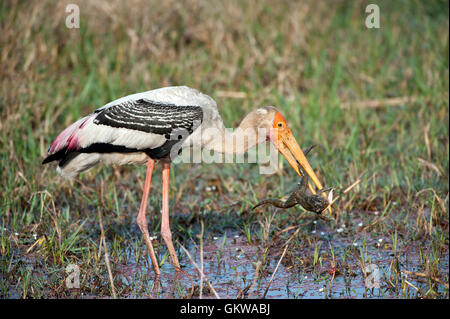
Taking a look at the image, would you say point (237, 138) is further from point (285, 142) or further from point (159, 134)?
point (159, 134)

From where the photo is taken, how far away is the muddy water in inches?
171

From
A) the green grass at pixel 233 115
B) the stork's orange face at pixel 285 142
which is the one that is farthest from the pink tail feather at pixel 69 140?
the stork's orange face at pixel 285 142

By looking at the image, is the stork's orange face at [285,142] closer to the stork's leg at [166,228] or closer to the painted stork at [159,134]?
the painted stork at [159,134]

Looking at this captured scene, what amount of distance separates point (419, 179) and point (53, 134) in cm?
318

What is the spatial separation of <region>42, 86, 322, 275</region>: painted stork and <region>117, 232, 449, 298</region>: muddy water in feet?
0.77

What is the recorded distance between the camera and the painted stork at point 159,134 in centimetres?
489

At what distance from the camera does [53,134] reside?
6.73m

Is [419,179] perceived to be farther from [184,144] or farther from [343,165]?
[184,144]

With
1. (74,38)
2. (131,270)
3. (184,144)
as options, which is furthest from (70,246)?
(74,38)

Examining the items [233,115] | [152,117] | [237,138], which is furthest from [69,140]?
[233,115]

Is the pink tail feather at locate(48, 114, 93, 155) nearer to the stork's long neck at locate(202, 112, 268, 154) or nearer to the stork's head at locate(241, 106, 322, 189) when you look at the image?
the stork's long neck at locate(202, 112, 268, 154)

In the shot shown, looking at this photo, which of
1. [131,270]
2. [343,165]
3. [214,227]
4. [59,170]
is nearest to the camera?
[131,270]

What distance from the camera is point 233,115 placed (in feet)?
23.9

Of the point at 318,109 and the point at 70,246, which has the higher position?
the point at 318,109
